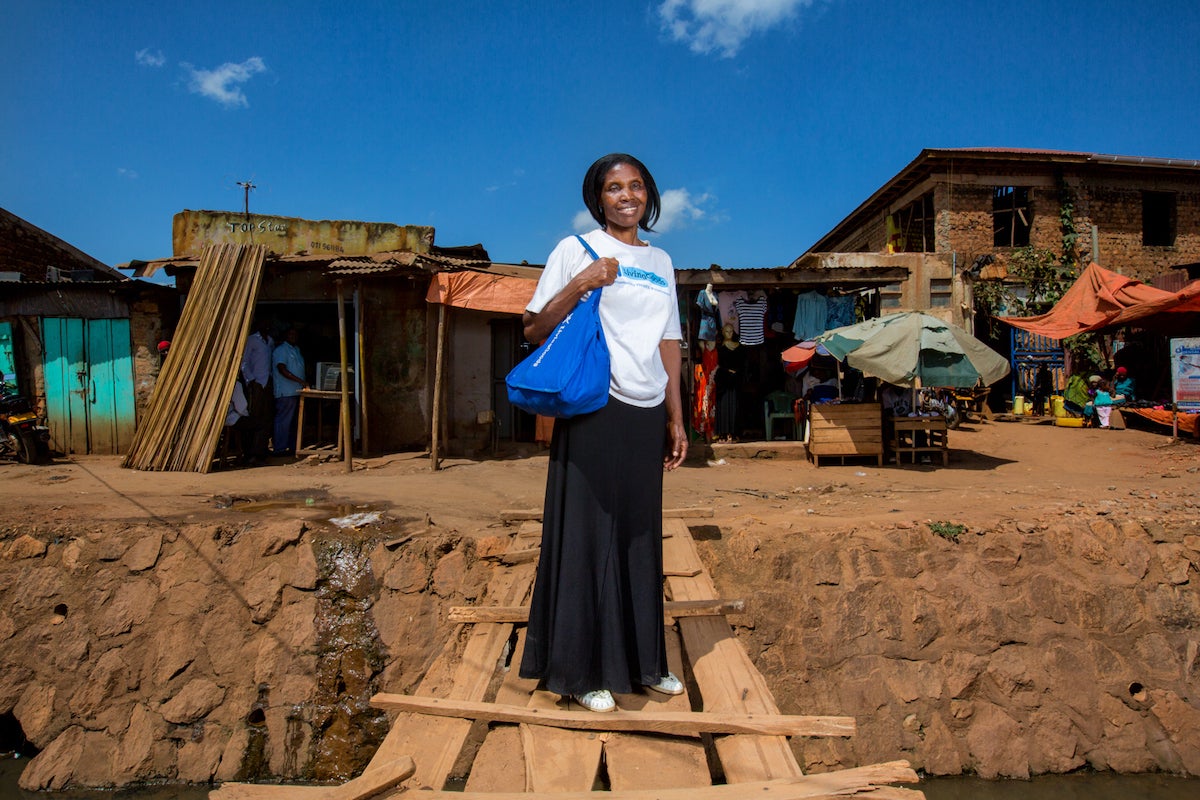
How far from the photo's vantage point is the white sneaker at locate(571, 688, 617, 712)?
2.36 metres

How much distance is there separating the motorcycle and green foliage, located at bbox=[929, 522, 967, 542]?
10240mm

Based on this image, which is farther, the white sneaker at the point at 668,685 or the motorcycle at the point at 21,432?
the motorcycle at the point at 21,432

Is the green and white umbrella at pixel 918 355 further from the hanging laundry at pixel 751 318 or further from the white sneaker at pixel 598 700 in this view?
the white sneaker at pixel 598 700

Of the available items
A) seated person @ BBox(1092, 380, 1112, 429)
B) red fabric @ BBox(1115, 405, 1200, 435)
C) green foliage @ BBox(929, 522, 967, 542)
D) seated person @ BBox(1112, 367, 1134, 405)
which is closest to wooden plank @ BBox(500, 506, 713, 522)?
green foliage @ BBox(929, 522, 967, 542)

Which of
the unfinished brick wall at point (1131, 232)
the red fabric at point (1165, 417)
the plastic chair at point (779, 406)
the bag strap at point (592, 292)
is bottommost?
the red fabric at point (1165, 417)

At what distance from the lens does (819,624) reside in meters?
5.29

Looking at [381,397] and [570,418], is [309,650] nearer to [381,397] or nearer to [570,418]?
[570,418]

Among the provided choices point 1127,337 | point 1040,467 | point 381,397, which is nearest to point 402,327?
point 381,397

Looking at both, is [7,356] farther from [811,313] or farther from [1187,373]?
[1187,373]

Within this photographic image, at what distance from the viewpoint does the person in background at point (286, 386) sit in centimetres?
931

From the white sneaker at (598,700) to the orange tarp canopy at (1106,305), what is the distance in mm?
12494

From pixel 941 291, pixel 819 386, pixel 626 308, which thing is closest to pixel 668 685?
pixel 626 308

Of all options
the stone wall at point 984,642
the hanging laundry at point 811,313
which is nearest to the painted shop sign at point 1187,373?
the hanging laundry at point 811,313

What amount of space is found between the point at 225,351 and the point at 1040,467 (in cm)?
1031
